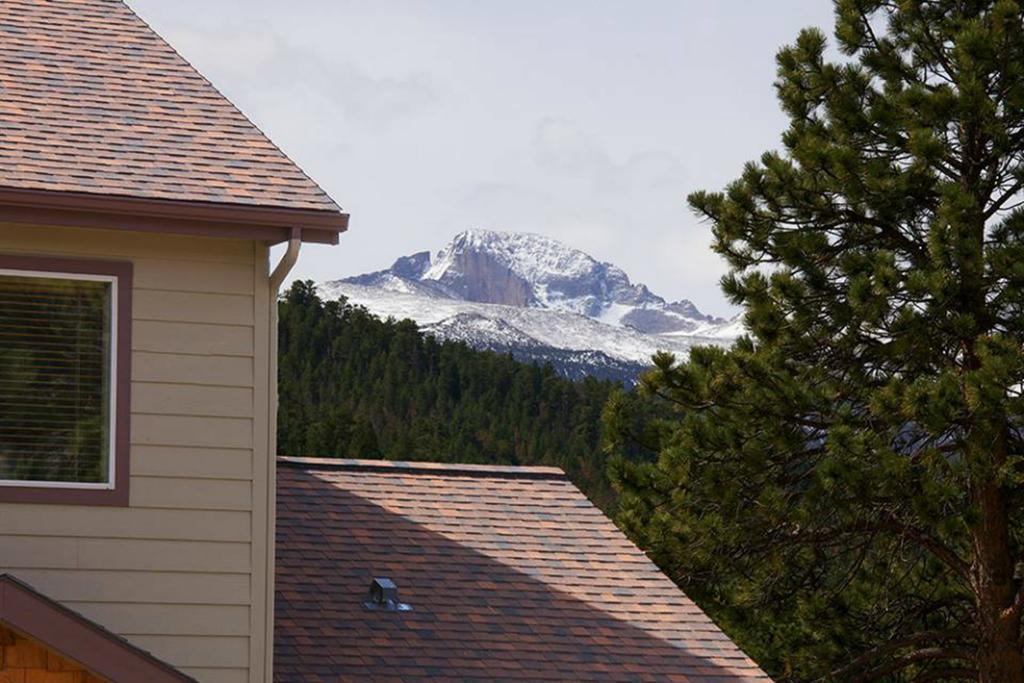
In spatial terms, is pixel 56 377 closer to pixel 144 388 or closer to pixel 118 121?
pixel 144 388

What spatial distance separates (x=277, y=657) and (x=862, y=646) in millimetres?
11992

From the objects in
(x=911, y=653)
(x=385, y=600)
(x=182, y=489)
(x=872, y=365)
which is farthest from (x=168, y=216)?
(x=911, y=653)

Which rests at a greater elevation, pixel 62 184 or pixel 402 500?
pixel 62 184

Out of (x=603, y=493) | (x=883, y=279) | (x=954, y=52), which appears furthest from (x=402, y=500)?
(x=603, y=493)

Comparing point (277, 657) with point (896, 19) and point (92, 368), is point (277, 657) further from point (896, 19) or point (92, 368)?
point (896, 19)

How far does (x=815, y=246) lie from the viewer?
62.7 ft

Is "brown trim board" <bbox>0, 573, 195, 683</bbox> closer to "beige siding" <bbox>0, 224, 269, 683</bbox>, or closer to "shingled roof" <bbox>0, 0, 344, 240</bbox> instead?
"beige siding" <bbox>0, 224, 269, 683</bbox>

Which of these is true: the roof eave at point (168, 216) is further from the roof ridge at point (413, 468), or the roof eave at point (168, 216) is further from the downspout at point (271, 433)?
the roof ridge at point (413, 468)

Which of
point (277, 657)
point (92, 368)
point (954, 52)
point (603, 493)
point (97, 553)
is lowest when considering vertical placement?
point (603, 493)

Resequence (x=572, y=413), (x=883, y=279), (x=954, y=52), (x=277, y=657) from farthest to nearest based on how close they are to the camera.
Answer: (x=572, y=413) → (x=954, y=52) → (x=883, y=279) → (x=277, y=657)

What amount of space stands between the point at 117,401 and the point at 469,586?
10.9ft

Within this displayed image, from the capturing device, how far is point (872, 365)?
19.1 meters

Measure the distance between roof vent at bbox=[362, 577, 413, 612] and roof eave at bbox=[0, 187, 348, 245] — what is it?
8.81 feet

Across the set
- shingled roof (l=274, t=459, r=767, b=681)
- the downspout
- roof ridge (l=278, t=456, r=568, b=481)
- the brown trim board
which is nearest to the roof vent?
shingled roof (l=274, t=459, r=767, b=681)
